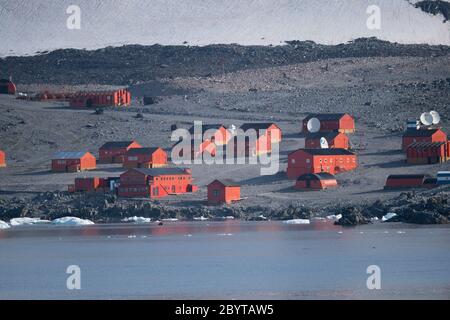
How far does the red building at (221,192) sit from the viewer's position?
71.4 meters

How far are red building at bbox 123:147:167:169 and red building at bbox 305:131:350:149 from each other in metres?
9.37

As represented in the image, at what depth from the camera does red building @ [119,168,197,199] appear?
7350 cm

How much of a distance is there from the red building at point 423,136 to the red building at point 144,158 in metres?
15.1

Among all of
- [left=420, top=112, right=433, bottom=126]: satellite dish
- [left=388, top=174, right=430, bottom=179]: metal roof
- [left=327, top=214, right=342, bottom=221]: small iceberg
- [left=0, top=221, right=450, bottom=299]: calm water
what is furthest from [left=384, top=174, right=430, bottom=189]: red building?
[left=420, top=112, right=433, bottom=126]: satellite dish

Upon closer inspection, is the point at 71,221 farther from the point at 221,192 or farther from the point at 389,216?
the point at 389,216

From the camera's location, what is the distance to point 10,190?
252ft

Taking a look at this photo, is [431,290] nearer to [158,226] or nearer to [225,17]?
[158,226]

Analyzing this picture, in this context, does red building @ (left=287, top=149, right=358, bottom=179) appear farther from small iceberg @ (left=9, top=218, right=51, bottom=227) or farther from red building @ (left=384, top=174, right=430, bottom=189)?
small iceberg @ (left=9, top=218, right=51, bottom=227)

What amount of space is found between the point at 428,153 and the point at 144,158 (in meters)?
17.4

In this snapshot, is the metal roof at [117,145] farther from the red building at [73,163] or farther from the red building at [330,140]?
the red building at [330,140]

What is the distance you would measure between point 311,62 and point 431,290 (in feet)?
325

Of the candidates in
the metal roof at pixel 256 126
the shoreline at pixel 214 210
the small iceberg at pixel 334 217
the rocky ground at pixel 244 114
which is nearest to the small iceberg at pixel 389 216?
the shoreline at pixel 214 210

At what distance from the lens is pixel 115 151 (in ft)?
276

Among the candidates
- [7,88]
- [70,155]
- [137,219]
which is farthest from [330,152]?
[7,88]
